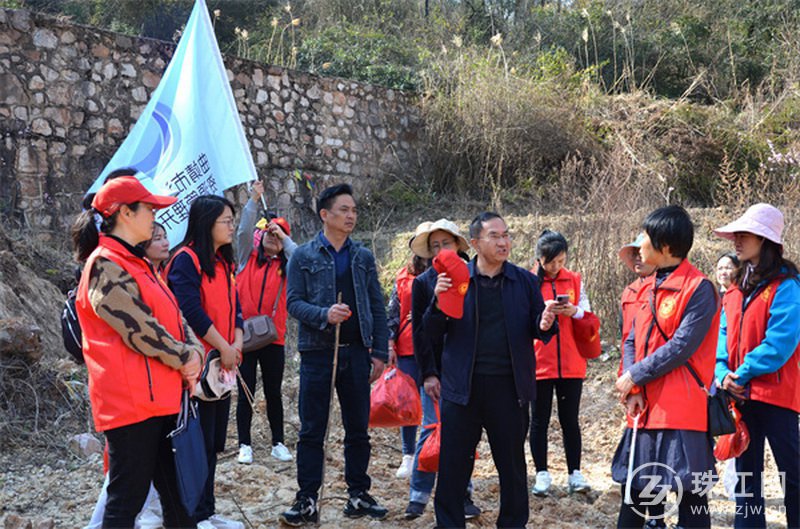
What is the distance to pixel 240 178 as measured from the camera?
Result: 22.8 feet

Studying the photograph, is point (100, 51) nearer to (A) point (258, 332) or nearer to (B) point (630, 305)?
(A) point (258, 332)

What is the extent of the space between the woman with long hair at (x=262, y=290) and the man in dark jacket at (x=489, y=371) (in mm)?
2103

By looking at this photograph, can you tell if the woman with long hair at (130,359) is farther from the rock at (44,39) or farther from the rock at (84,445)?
the rock at (44,39)

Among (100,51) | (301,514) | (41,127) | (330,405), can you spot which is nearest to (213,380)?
(330,405)

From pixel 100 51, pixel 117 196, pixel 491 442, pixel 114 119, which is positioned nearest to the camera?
pixel 117 196

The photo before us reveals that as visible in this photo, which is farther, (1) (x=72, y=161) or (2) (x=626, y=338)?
(1) (x=72, y=161)

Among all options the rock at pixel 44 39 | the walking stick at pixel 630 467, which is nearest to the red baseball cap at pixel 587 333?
the walking stick at pixel 630 467

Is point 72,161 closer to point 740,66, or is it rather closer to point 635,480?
point 635,480

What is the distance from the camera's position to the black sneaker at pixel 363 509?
5.11 meters

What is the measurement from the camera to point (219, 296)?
4902 mm

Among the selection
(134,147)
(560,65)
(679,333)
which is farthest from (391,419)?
(560,65)

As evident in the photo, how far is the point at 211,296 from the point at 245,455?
1.87m

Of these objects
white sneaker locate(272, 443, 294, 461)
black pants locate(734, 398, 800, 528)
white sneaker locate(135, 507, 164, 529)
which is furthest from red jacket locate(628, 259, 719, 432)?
white sneaker locate(272, 443, 294, 461)

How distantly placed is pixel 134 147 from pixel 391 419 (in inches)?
129
